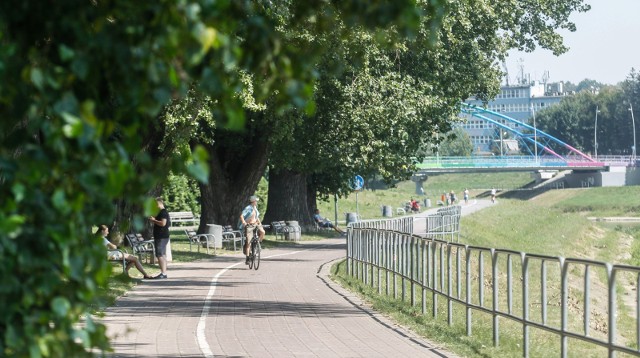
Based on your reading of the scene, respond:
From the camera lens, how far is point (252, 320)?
60.8ft

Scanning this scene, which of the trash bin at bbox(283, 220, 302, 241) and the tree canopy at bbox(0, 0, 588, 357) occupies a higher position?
the tree canopy at bbox(0, 0, 588, 357)

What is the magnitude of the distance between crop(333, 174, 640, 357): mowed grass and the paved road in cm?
42

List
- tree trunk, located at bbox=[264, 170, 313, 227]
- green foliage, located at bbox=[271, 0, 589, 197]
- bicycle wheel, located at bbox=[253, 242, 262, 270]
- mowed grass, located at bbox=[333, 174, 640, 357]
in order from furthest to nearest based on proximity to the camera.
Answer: tree trunk, located at bbox=[264, 170, 313, 227] < green foliage, located at bbox=[271, 0, 589, 197] < bicycle wheel, located at bbox=[253, 242, 262, 270] < mowed grass, located at bbox=[333, 174, 640, 357]

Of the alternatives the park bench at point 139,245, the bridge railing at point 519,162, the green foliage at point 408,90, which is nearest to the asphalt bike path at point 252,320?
the park bench at point 139,245

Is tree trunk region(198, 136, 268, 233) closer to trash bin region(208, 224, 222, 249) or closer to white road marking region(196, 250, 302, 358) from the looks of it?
trash bin region(208, 224, 222, 249)

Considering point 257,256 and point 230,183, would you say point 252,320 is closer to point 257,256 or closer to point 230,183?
point 257,256

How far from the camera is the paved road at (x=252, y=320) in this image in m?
14.9

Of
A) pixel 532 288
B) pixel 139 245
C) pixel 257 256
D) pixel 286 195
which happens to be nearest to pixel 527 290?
pixel 532 288

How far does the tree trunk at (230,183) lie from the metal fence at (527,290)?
2170 centimetres

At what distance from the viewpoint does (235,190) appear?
45.3 meters

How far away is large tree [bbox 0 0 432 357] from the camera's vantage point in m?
4.73

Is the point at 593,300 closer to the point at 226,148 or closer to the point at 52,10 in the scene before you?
the point at 52,10

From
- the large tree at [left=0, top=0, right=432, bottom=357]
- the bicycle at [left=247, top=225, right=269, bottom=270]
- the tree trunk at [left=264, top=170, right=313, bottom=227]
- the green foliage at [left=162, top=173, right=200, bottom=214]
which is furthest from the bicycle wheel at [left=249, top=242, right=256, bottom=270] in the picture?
the green foliage at [left=162, top=173, right=200, bottom=214]

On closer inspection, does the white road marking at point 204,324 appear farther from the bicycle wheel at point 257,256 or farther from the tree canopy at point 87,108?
the tree canopy at point 87,108
